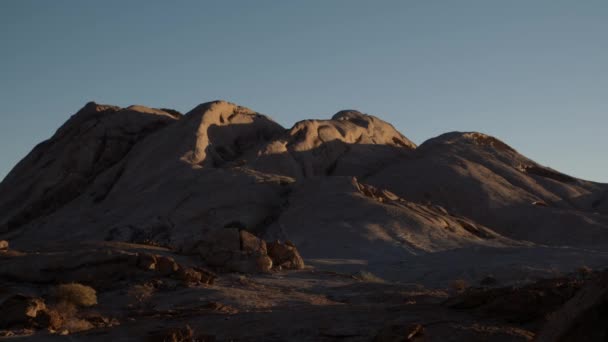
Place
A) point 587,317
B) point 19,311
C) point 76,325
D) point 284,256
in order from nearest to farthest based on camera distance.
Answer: point 587,317
point 76,325
point 19,311
point 284,256

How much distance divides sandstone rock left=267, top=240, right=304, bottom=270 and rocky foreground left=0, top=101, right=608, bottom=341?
5 cm

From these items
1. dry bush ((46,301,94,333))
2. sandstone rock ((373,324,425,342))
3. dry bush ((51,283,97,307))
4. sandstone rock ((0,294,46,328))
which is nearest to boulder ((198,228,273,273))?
dry bush ((51,283,97,307))

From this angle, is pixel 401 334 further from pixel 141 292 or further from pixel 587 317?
pixel 141 292

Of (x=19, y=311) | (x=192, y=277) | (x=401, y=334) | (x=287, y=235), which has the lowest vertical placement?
(x=19, y=311)

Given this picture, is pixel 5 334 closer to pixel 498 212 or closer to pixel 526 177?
pixel 498 212

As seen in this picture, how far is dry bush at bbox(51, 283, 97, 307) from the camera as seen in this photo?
1545cm

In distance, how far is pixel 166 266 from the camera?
1842 cm

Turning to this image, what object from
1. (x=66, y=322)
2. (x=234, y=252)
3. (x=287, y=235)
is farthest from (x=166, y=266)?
(x=287, y=235)

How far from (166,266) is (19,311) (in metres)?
5.68

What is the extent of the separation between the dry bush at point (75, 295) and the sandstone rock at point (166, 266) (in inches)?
101

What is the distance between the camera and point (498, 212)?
42156 mm

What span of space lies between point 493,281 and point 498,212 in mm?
21426

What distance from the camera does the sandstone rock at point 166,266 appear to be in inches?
720

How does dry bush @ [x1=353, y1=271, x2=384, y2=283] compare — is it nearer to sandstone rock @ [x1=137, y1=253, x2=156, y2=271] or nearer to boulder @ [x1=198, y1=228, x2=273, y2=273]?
boulder @ [x1=198, y1=228, x2=273, y2=273]
